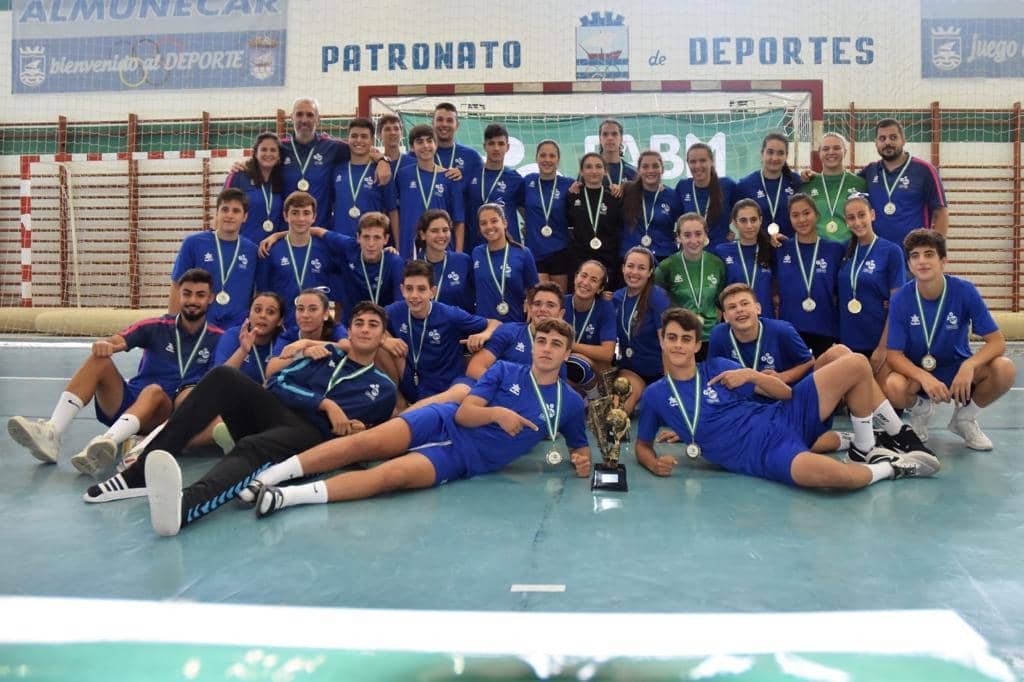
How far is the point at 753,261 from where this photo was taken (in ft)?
16.9

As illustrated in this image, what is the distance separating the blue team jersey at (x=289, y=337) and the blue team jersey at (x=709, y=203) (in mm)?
2845

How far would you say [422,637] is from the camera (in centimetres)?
191

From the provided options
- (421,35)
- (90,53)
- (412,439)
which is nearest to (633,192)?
(412,439)

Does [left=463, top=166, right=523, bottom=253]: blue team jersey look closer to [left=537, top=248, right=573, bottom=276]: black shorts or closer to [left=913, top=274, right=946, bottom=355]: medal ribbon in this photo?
[left=537, top=248, right=573, bottom=276]: black shorts

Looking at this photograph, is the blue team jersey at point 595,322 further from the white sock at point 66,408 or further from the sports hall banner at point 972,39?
the sports hall banner at point 972,39

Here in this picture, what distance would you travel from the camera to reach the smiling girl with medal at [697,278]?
5148 mm

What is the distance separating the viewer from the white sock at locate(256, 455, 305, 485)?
329 cm

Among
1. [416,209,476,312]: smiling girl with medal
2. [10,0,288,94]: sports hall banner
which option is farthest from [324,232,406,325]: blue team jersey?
[10,0,288,94]: sports hall banner

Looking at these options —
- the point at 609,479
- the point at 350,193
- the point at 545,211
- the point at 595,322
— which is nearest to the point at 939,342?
the point at 595,322

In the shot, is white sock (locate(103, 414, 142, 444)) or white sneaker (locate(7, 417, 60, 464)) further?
white sock (locate(103, 414, 142, 444))

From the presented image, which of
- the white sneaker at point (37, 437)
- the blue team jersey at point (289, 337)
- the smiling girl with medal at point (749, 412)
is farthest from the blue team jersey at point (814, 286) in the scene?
the white sneaker at point (37, 437)

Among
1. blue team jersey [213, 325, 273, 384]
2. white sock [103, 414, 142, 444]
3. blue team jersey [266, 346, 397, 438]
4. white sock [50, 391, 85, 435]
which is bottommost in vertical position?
white sock [103, 414, 142, 444]

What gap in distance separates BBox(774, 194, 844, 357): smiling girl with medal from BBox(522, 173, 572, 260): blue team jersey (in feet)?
5.46

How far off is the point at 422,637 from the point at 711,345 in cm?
282
